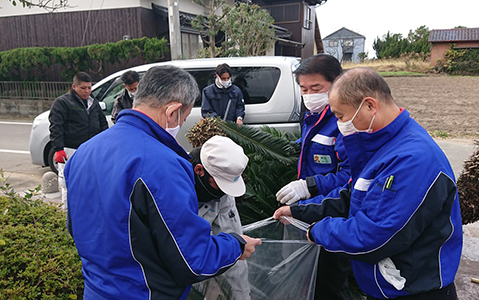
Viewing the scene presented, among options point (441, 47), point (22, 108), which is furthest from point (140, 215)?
point (441, 47)

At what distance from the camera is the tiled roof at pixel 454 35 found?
96.4 ft

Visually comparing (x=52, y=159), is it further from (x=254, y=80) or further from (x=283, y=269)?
(x=283, y=269)

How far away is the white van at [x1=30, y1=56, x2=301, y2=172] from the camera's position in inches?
220

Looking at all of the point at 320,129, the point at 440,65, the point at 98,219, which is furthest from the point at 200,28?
the point at 440,65

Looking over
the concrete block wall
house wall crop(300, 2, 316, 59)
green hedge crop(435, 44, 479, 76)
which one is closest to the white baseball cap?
the concrete block wall

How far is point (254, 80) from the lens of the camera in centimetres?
580

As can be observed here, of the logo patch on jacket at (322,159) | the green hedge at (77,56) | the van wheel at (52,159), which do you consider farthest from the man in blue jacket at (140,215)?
the green hedge at (77,56)

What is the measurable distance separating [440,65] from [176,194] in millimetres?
32068

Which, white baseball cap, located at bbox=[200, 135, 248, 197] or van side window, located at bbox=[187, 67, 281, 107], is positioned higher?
van side window, located at bbox=[187, 67, 281, 107]

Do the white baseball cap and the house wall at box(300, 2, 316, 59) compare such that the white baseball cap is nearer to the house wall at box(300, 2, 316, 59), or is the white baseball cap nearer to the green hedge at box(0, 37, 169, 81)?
the green hedge at box(0, 37, 169, 81)

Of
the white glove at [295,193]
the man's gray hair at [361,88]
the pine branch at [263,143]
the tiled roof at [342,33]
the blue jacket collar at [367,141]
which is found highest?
the tiled roof at [342,33]

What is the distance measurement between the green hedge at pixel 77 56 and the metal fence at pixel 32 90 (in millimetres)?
450

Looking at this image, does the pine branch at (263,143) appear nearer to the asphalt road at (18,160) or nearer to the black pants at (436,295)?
the black pants at (436,295)

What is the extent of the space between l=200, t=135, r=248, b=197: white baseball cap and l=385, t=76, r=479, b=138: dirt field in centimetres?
940
